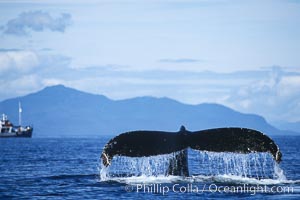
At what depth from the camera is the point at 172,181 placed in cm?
1733

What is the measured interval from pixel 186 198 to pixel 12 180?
313 inches

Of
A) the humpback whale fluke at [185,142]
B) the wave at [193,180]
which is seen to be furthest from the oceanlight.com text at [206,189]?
the humpback whale fluke at [185,142]

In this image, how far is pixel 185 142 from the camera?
15891mm

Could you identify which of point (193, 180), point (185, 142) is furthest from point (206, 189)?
point (185, 142)

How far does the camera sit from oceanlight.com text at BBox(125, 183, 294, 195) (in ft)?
54.7

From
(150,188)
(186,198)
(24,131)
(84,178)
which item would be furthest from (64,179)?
(24,131)

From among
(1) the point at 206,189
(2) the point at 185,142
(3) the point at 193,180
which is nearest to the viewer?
(2) the point at 185,142

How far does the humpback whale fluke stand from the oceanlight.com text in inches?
45.5

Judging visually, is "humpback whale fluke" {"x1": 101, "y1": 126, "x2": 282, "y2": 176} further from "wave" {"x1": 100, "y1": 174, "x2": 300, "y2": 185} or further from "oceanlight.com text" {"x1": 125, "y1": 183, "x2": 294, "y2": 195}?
"wave" {"x1": 100, "y1": 174, "x2": 300, "y2": 185}

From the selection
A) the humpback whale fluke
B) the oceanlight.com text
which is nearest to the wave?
the oceanlight.com text

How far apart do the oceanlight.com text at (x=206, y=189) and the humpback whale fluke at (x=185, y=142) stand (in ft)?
3.79

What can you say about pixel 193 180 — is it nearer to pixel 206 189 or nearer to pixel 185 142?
pixel 206 189

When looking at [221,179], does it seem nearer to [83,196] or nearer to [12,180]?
[83,196]

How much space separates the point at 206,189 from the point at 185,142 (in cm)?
181
